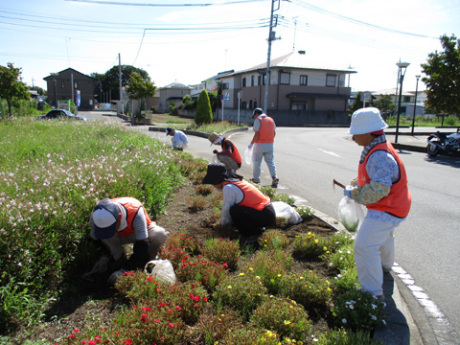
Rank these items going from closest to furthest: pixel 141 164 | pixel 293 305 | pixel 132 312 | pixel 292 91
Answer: pixel 132 312, pixel 293 305, pixel 141 164, pixel 292 91

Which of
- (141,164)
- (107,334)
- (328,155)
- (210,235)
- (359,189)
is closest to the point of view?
(107,334)

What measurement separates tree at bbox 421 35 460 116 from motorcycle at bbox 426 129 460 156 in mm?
1489

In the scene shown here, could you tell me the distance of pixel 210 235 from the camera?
4.51 metres

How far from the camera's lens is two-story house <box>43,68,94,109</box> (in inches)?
3196

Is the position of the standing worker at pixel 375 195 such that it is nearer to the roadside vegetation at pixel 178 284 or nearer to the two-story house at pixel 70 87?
the roadside vegetation at pixel 178 284

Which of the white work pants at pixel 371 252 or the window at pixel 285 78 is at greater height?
the window at pixel 285 78

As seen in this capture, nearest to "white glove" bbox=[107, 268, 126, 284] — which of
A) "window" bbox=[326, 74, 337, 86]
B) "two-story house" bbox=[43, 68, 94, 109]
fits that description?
"window" bbox=[326, 74, 337, 86]

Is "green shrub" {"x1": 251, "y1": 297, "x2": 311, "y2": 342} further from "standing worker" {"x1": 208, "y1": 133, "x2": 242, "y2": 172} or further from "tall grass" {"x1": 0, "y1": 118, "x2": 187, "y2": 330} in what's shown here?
"standing worker" {"x1": 208, "y1": 133, "x2": 242, "y2": 172}

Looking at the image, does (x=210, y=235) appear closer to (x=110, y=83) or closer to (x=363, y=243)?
(x=363, y=243)

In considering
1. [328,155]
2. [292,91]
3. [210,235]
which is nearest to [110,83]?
[292,91]

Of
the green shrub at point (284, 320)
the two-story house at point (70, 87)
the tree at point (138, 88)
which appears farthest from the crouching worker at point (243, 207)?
the two-story house at point (70, 87)

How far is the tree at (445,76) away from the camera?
47.7 ft

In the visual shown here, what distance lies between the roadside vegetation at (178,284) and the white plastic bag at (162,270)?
0.09 meters

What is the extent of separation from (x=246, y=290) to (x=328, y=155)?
11.8m
